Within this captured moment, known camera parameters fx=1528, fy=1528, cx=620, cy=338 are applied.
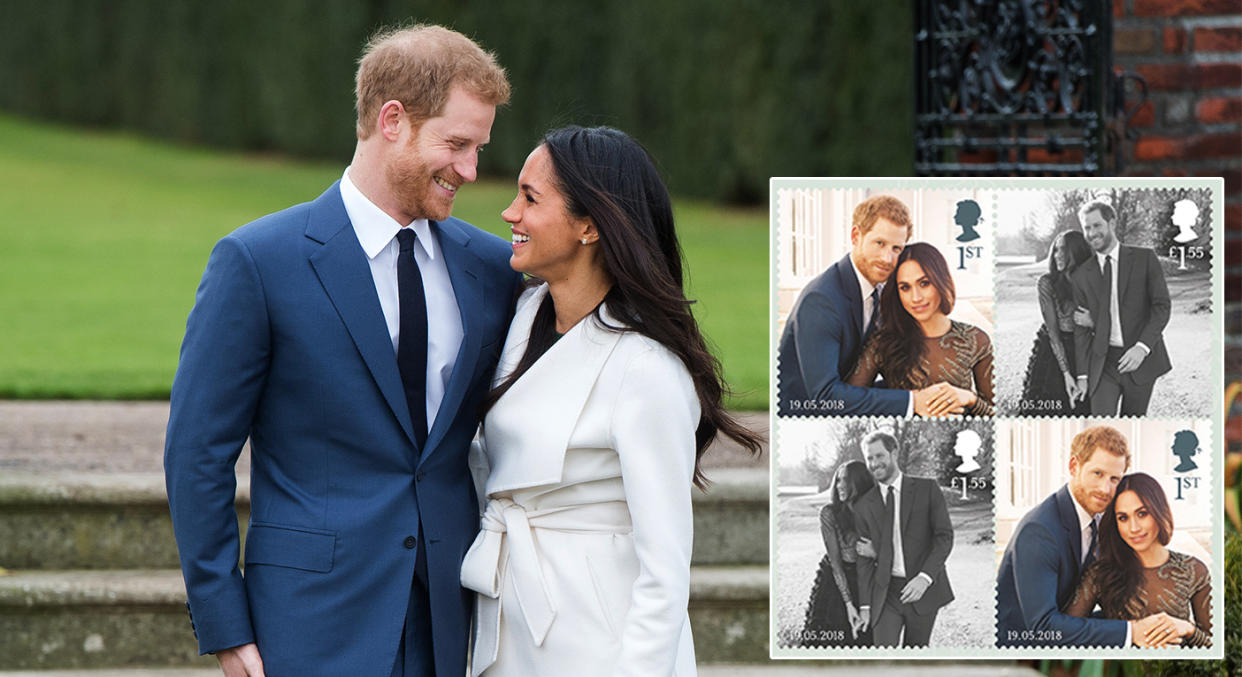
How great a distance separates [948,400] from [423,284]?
983 millimetres

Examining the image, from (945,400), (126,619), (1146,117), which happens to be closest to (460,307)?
(945,400)

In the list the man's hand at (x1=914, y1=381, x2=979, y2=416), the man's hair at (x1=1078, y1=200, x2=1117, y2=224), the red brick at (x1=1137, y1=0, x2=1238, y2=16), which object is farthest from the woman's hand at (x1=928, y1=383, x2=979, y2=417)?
the red brick at (x1=1137, y1=0, x2=1238, y2=16)

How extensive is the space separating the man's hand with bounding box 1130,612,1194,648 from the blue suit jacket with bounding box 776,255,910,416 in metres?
0.60

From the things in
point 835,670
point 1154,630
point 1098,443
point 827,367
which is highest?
point 827,367

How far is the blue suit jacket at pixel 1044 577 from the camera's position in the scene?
9.30 ft

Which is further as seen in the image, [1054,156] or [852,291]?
[1054,156]

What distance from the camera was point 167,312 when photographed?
8.23m

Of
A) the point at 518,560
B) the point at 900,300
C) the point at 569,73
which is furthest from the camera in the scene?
the point at 569,73

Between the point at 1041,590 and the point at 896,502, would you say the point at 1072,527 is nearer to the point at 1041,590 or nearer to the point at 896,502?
the point at 1041,590

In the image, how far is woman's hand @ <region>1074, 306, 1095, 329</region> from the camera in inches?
111

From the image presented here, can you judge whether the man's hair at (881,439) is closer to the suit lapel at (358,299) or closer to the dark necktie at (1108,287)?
the dark necktie at (1108,287)

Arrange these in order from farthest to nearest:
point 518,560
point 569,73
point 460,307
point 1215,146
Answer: point 569,73
point 1215,146
point 460,307
point 518,560

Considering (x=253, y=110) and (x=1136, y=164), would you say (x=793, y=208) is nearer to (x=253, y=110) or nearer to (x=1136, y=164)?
(x=1136, y=164)

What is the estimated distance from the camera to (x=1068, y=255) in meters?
2.82
